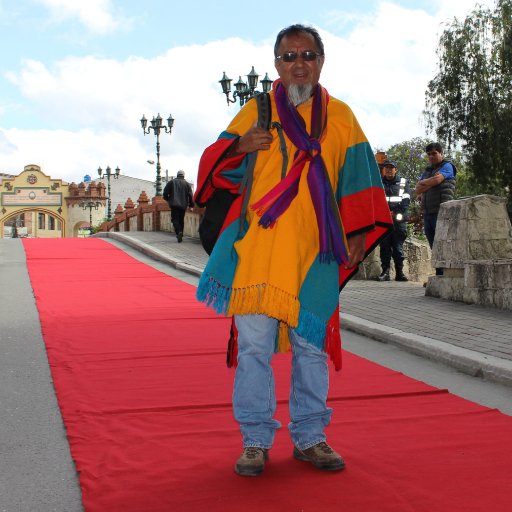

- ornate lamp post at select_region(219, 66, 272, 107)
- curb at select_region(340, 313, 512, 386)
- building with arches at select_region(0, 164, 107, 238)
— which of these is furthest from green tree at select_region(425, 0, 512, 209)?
building with arches at select_region(0, 164, 107, 238)

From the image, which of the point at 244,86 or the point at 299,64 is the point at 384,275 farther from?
the point at 244,86

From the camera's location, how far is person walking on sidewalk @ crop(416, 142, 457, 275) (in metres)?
11.3

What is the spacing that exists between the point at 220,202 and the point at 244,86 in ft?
67.5

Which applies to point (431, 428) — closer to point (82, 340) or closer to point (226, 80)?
point (82, 340)

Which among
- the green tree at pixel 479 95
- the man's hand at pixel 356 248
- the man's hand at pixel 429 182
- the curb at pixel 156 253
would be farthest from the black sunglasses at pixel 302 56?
the green tree at pixel 479 95

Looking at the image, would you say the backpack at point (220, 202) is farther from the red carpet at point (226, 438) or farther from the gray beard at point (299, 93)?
the red carpet at point (226, 438)

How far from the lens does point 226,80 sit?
24391 millimetres

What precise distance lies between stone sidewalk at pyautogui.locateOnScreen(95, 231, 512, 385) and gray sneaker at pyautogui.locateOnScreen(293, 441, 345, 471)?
8.00 ft

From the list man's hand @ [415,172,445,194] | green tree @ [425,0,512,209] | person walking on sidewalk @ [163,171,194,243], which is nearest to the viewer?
man's hand @ [415,172,445,194]

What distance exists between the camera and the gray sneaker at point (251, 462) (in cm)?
356

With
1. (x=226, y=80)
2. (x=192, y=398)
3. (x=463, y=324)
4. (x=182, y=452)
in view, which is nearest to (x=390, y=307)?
(x=463, y=324)

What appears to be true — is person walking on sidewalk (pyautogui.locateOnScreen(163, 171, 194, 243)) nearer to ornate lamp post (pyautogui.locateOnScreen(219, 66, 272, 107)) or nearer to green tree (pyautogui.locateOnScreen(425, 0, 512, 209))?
ornate lamp post (pyautogui.locateOnScreen(219, 66, 272, 107))

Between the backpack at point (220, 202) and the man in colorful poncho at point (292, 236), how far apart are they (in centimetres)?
3

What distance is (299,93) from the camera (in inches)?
144
